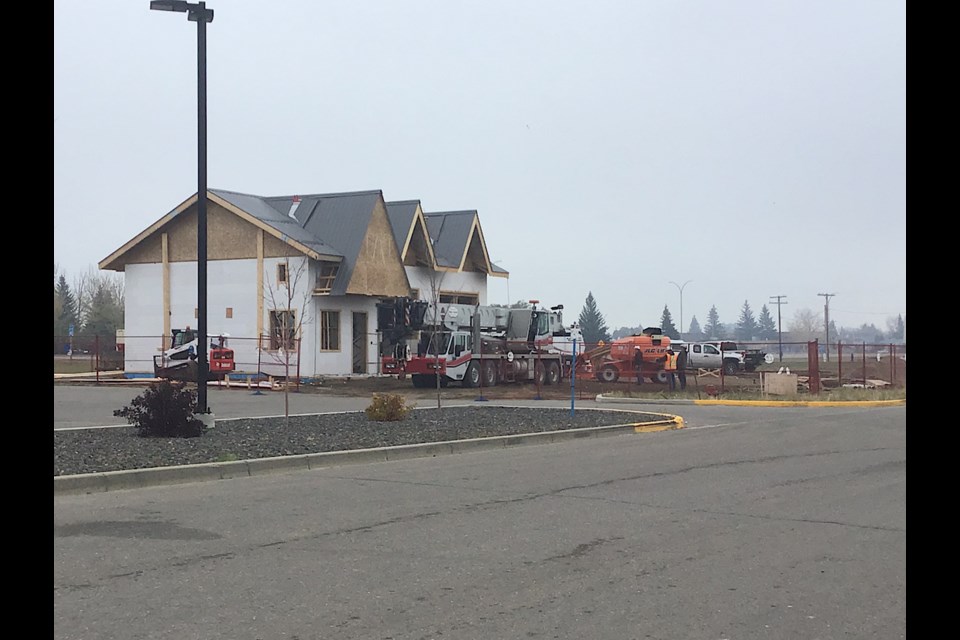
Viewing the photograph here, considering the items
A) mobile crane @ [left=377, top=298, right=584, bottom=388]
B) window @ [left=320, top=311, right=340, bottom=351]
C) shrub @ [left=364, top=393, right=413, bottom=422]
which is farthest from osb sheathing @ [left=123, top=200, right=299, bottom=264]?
shrub @ [left=364, top=393, right=413, bottom=422]

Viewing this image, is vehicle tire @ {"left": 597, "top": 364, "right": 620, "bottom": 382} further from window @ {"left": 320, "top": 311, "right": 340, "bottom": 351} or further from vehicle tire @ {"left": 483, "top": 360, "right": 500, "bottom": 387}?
window @ {"left": 320, "top": 311, "right": 340, "bottom": 351}

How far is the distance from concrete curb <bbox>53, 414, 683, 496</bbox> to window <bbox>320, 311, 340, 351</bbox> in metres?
25.3

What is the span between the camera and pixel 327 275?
43.3m

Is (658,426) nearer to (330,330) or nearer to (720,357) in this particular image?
(330,330)

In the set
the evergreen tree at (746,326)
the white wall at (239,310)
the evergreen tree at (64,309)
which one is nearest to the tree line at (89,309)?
the evergreen tree at (64,309)

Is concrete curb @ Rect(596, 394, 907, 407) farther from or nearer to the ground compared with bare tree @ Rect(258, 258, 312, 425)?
nearer to the ground

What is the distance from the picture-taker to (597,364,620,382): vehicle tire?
4378 centimetres

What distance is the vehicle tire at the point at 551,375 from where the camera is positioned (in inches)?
1651

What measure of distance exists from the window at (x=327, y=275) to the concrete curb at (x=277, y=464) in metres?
25.2

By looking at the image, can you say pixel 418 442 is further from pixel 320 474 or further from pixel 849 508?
pixel 849 508

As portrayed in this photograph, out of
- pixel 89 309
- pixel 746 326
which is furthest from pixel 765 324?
pixel 89 309

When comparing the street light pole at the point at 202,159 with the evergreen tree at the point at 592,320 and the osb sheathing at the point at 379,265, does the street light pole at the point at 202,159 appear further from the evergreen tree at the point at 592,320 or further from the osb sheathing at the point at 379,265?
the evergreen tree at the point at 592,320

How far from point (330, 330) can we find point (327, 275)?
2.35m
